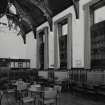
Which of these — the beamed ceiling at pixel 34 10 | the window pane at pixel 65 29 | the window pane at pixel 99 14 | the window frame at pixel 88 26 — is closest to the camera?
the window pane at pixel 99 14

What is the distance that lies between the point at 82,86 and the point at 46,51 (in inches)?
266

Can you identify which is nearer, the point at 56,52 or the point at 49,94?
the point at 49,94

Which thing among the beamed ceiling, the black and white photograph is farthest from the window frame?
the beamed ceiling

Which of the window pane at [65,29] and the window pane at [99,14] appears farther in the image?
the window pane at [65,29]

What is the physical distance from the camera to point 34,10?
1473cm

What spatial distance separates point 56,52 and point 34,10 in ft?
13.6

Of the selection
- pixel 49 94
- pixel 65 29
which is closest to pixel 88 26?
pixel 65 29

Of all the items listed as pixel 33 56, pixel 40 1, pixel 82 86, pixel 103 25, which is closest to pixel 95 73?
pixel 82 86

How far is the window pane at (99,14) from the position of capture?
9086 mm

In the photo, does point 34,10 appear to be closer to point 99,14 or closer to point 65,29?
point 65,29

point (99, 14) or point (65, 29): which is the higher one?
point (99, 14)

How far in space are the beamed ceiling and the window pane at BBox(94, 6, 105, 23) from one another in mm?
1229

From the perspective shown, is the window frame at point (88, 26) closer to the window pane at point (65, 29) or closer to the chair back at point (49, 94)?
the window pane at point (65, 29)

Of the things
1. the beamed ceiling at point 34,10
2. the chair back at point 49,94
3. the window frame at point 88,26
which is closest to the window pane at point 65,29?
the beamed ceiling at point 34,10
